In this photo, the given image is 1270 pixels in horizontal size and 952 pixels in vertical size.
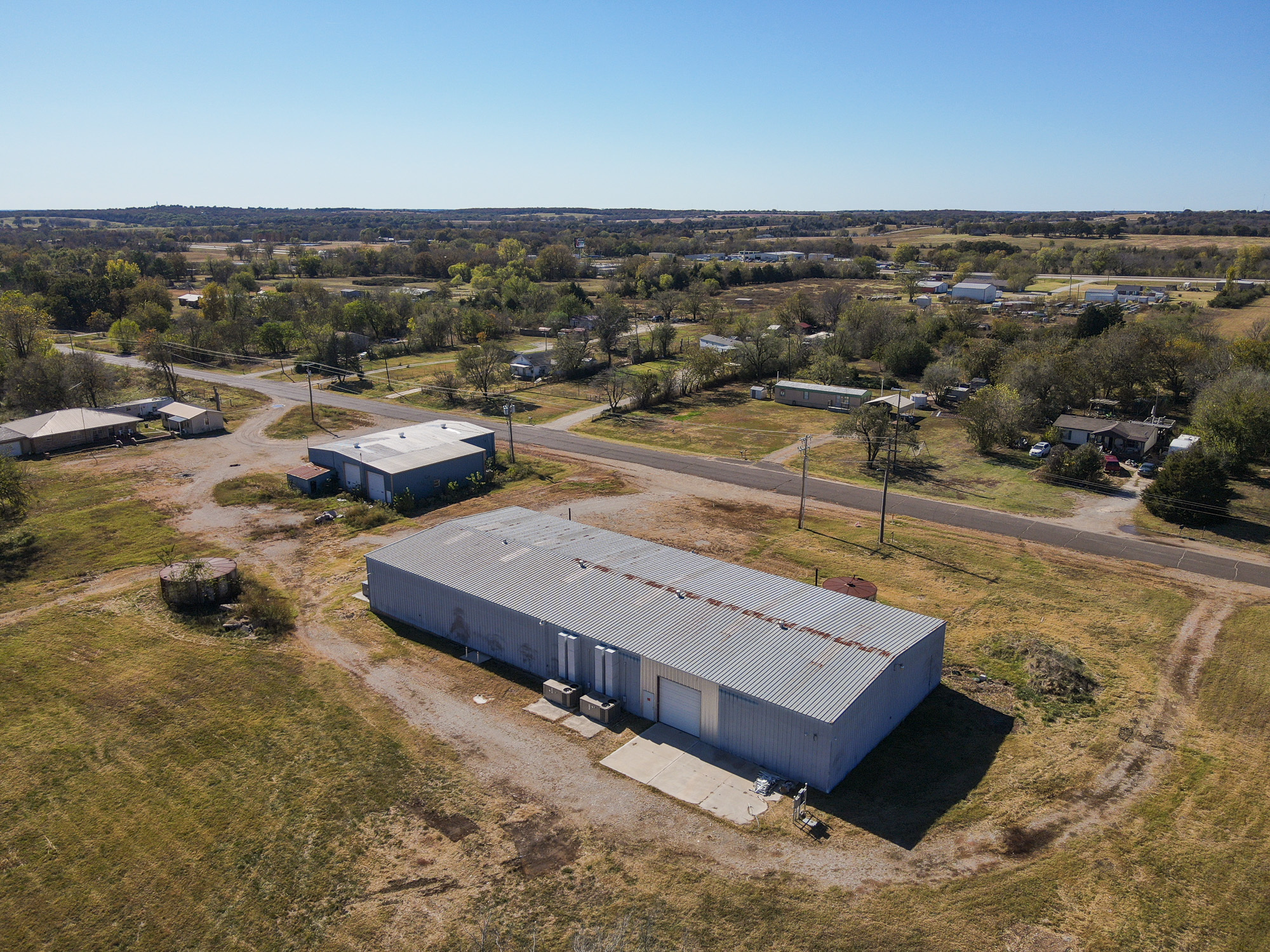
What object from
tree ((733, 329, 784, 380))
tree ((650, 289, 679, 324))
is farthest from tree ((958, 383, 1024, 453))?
tree ((650, 289, 679, 324))

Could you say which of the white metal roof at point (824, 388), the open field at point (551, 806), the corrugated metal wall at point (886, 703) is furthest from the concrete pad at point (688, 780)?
the white metal roof at point (824, 388)

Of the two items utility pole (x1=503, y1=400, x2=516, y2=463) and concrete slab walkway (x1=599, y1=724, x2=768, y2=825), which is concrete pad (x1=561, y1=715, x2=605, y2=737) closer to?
concrete slab walkway (x1=599, y1=724, x2=768, y2=825)

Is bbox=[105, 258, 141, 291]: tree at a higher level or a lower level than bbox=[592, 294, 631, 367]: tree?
higher

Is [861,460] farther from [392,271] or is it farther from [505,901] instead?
[392,271]

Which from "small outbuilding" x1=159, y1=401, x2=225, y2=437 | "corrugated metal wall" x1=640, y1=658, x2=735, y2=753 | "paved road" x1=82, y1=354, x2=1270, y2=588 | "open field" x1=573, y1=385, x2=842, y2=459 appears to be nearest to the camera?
"corrugated metal wall" x1=640, y1=658, x2=735, y2=753

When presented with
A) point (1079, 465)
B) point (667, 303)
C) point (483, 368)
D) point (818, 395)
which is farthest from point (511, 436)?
point (667, 303)

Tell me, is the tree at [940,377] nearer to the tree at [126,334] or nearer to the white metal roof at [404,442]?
the white metal roof at [404,442]

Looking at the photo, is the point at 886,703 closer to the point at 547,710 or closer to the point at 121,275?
the point at 547,710

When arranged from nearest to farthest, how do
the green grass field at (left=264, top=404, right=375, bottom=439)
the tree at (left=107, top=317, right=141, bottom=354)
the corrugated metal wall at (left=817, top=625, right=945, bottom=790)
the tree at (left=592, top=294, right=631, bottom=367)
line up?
the corrugated metal wall at (left=817, top=625, right=945, bottom=790) < the green grass field at (left=264, top=404, right=375, bottom=439) < the tree at (left=592, top=294, right=631, bottom=367) < the tree at (left=107, top=317, right=141, bottom=354)
